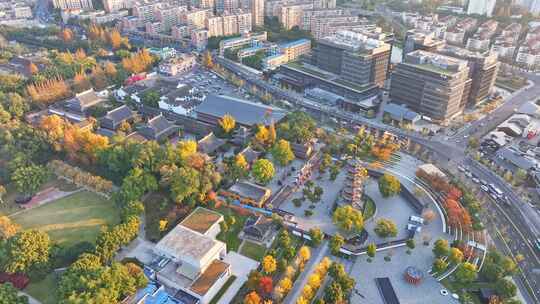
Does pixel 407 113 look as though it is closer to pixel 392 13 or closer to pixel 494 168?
pixel 494 168

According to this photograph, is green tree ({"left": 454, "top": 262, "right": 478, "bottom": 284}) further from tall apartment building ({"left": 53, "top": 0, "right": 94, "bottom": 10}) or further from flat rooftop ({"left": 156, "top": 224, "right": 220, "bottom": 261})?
tall apartment building ({"left": 53, "top": 0, "right": 94, "bottom": 10})

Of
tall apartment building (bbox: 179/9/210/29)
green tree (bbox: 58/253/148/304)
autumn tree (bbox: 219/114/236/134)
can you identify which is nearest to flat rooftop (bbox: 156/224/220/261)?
green tree (bbox: 58/253/148/304)

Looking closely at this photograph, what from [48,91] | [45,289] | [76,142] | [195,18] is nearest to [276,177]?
[76,142]

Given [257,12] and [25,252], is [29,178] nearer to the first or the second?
[25,252]

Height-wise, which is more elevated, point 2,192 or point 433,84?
point 433,84

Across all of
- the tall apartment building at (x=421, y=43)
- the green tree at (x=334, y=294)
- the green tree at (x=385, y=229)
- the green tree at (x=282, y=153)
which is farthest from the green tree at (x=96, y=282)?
the tall apartment building at (x=421, y=43)

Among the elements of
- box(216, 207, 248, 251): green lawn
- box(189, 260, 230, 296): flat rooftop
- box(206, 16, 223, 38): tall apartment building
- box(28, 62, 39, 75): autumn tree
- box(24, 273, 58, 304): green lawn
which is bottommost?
box(24, 273, 58, 304): green lawn
